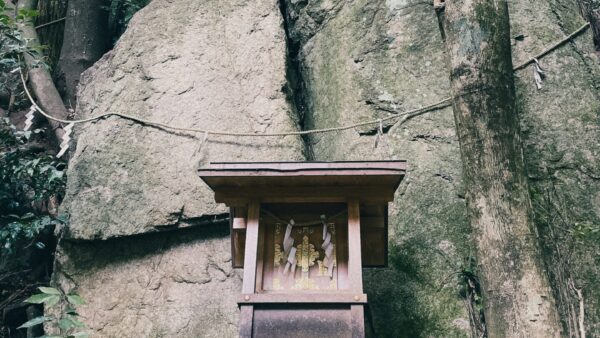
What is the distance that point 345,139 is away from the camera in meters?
5.84

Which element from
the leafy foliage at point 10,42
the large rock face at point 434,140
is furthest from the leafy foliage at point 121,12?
the large rock face at point 434,140

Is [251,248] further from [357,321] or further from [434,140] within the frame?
[434,140]

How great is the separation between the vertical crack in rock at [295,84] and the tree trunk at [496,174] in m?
2.24

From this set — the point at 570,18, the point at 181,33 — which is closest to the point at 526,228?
the point at 570,18

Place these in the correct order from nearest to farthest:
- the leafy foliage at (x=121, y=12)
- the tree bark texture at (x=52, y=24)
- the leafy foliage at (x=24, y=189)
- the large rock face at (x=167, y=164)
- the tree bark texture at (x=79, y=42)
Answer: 1. the large rock face at (x=167, y=164)
2. the leafy foliage at (x=24, y=189)
3. the tree bark texture at (x=79, y=42)
4. the leafy foliage at (x=121, y=12)
5. the tree bark texture at (x=52, y=24)

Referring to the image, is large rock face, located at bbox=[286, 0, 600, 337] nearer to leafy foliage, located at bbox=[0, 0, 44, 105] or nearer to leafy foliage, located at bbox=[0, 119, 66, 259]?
leafy foliage, located at bbox=[0, 119, 66, 259]

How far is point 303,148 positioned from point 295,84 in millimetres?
1207

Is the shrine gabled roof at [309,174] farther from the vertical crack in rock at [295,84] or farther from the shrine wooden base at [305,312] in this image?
the vertical crack in rock at [295,84]

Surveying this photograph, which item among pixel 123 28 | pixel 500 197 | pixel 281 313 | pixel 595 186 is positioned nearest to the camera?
pixel 281 313

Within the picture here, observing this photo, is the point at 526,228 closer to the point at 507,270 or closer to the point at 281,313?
the point at 507,270

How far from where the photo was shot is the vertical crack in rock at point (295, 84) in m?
6.27

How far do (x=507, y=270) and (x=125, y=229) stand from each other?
3616 mm

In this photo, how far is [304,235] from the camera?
402 centimetres

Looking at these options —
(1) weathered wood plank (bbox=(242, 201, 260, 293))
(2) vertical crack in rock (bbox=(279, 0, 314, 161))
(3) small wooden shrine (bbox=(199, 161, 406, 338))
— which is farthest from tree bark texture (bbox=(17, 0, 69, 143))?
(1) weathered wood plank (bbox=(242, 201, 260, 293))
